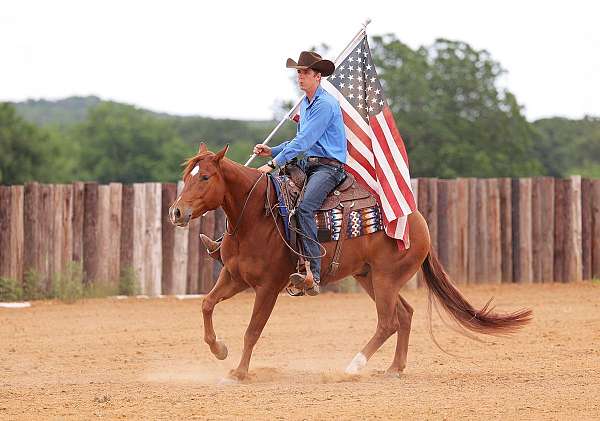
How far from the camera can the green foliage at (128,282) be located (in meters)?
17.7

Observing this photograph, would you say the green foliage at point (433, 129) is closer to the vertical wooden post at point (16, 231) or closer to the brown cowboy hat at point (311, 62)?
the vertical wooden post at point (16, 231)

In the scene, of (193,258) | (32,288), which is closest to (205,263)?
(193,258)

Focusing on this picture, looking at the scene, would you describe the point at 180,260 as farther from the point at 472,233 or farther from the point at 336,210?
the point at 336,210

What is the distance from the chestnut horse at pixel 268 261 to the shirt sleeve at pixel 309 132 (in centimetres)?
35

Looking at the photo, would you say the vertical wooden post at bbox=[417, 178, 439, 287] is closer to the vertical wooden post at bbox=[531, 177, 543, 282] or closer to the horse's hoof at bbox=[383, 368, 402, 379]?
the vertical wooden post at bbox=[531, 177, 543, 282]

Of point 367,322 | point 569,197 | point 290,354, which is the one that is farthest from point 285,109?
point 290,354

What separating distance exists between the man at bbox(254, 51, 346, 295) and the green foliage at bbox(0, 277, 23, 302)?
838 cm

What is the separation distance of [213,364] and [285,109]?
86.5ft

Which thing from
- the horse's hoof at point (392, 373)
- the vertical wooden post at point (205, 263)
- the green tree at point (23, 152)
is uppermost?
the green tree at point (23, 152)

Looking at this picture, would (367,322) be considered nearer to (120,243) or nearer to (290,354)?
(290,354)

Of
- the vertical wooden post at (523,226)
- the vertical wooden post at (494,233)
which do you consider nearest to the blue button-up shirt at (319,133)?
the vertical wooden post at (494,233)

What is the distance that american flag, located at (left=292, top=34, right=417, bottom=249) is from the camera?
10.4m

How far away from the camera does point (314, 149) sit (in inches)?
402

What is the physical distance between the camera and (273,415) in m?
7.70
